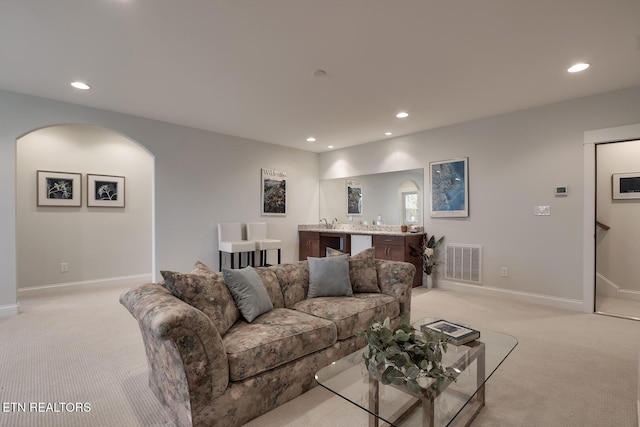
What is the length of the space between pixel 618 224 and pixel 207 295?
548 centimetres

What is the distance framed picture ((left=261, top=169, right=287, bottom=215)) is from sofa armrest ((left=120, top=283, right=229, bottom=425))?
427 centimetres

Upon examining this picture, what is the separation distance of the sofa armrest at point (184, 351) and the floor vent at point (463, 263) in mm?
4023

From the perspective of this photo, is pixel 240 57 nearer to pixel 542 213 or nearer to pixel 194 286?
pixel 194 286

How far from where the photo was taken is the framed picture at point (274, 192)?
5.91 m

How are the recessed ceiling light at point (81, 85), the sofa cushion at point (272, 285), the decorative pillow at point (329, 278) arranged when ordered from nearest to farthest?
the sofa cushion at point (272, 285)
the decorative pillow at point (329, 278)
the recessed ceiling light at point (81, 85)

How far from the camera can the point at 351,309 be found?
2.45 metres

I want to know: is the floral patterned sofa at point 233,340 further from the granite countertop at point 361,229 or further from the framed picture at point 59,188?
the framed picture at point 59,188

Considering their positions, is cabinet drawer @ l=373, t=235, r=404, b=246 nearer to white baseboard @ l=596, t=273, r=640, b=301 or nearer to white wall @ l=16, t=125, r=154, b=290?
white baseboard @ l=596, t=273, r=640, b=301

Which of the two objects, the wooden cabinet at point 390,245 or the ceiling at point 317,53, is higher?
the ceiling at point 317,53

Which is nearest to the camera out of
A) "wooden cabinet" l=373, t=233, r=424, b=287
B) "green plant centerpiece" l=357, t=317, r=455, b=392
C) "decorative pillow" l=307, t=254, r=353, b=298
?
"green plant centerpiece" l=357, t=317, r=455, b=392

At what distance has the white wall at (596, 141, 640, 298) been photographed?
4.23 meters

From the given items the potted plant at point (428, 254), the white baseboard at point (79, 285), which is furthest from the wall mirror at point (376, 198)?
the white baseboard at point (79, 285)

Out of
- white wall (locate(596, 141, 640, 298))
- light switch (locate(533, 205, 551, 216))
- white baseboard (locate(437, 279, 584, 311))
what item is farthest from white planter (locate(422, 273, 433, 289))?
white wall (locate(596, 141, 640, 298))

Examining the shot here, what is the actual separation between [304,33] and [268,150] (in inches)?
147
